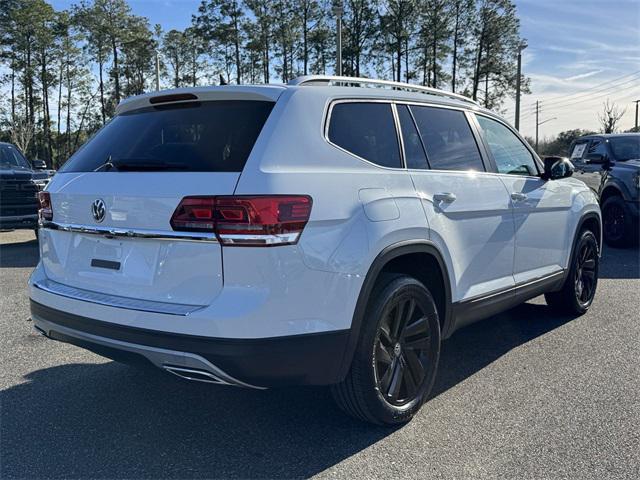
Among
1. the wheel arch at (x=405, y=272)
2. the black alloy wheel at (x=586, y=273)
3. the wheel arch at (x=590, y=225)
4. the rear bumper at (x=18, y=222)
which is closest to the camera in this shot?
the wheel arch at (x=405, y=272)

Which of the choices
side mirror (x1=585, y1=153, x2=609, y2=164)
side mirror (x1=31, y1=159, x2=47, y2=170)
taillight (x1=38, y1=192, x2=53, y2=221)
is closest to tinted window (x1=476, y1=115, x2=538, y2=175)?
taillight (x1=38, y1=192, x2=53, y2=221)

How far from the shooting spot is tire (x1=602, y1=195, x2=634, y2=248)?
9.54m

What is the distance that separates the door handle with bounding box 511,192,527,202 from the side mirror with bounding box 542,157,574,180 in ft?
1.74

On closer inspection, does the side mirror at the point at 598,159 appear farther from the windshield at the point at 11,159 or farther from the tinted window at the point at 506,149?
the windshield at the point at 11,159

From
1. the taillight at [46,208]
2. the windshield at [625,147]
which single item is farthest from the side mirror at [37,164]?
the windshield at [625,147]

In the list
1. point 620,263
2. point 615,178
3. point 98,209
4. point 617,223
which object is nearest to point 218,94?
point 98,209

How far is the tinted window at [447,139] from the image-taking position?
145 inches

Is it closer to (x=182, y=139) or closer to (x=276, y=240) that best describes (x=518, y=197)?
(x=276, y=240)

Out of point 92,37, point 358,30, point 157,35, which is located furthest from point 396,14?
point 92,37

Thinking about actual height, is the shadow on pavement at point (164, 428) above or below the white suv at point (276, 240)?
below

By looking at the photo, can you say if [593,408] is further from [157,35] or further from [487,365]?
[157,35]

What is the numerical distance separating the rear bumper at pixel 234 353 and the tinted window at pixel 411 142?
1.22 meters

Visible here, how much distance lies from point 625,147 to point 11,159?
11.6 metres

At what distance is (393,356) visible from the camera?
3248 millimetres
